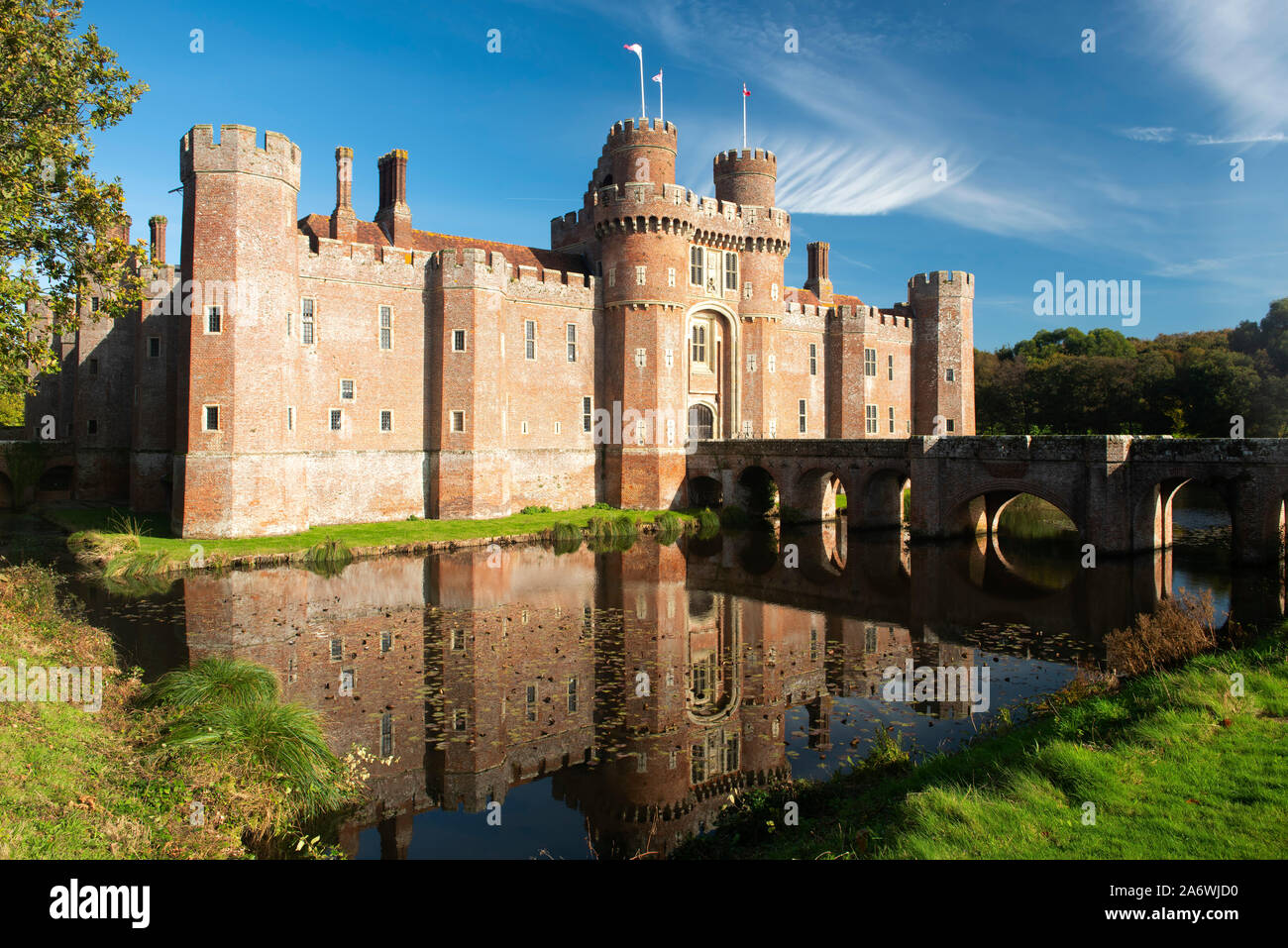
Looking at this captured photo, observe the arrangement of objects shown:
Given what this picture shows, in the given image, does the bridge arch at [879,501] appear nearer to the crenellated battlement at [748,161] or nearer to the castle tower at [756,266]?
the castle tower at [756,266]

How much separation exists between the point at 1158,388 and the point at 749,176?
1223 inches

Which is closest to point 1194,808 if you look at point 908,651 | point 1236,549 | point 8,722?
point 908,651

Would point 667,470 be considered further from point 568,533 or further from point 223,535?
point 223,535

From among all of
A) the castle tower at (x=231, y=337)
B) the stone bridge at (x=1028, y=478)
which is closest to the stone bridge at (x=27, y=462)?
the castle tower at (x=231, y=337)

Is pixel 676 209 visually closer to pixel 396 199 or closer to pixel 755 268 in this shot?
pixel 755 268

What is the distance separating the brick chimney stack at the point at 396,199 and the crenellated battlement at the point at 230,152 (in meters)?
7.37

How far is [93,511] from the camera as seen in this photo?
1242 inches

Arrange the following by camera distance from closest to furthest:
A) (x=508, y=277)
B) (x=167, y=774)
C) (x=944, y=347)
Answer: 1. (x=167, y=774)
2. (x=508, y=277)
3. (x=944, y=347)

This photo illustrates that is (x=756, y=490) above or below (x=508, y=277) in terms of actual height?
below

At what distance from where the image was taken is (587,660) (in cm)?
1515

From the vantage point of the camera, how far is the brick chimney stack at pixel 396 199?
3369cm

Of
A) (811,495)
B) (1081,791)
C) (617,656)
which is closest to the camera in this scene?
(1081,791)

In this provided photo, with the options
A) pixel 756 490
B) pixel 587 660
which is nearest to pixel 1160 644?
pixel 587 660

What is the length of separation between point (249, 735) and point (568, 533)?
20.6 metres
